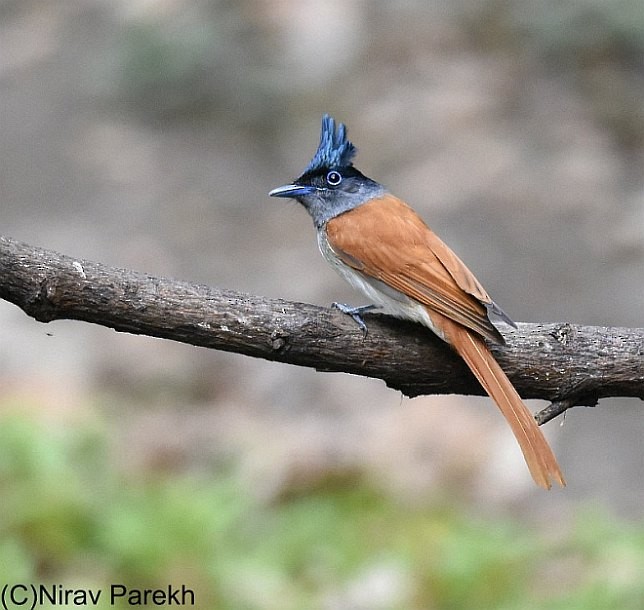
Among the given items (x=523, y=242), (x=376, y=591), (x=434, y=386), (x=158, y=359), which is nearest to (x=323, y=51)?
(x=523, y=242)

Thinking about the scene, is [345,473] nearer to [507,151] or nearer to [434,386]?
[434,386]

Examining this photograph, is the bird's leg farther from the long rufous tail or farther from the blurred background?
the blurred background

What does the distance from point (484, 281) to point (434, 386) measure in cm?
514

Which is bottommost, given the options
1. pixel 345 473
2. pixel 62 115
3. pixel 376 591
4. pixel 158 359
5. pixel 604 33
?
pixel 376 591

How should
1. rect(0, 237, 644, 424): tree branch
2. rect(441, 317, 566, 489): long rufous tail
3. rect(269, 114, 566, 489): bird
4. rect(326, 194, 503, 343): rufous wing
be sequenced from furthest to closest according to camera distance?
rect(326, 194, 503, 343): rufous wing → rect(269, 114, 566, 489): bird → rect(441, 317, 566, 489): long rufous tail → rect(0, 237, 644, 424): tree branch

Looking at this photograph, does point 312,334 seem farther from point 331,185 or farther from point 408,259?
point 331,185

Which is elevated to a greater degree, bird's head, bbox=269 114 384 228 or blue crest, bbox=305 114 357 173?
blue crest, bbox=305 114 357 173

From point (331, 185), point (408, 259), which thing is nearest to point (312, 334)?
point (408, 259)

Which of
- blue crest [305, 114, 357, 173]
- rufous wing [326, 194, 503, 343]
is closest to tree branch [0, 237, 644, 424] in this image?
rufous wing [326, 194, 503, 343]

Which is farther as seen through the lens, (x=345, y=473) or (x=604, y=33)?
(x=604, y=33)

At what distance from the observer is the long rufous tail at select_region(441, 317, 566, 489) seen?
3277 millimetres

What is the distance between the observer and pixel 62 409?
20.4ft

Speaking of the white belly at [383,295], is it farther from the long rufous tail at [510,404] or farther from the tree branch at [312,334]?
the long rufous tail at [510,404]

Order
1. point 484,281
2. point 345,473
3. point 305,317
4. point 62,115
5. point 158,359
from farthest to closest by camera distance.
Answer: point 62,115, point 484,281, point 158,359, point 345,473, point 305,317
